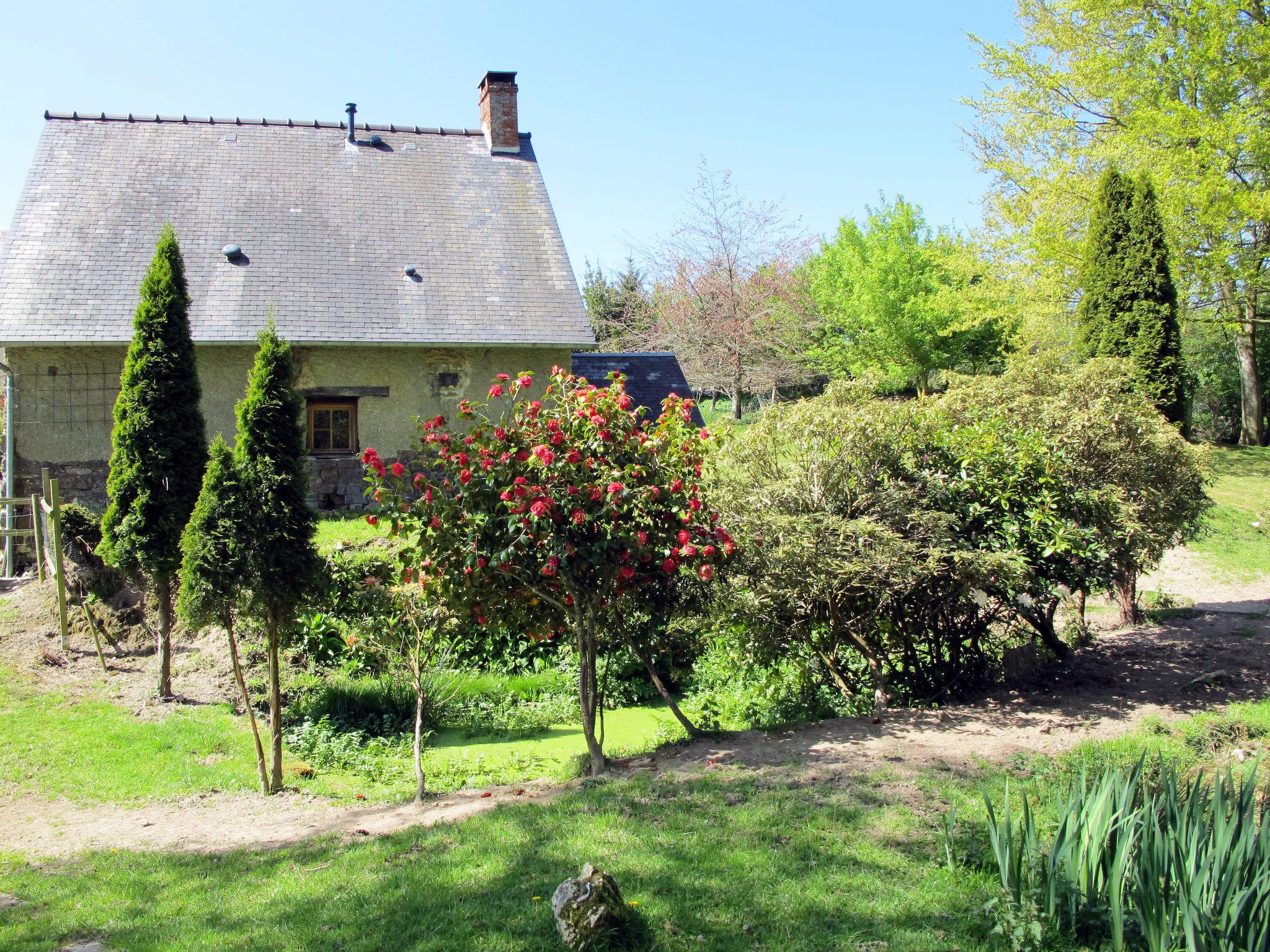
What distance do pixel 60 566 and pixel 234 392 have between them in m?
4.82

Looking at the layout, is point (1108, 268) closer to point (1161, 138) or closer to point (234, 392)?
point (1161, 138)

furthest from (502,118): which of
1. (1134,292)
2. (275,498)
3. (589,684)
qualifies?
(589,684)

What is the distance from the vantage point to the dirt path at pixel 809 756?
19.1 feet

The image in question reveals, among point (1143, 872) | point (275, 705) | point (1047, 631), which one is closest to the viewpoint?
point (1143, 872)

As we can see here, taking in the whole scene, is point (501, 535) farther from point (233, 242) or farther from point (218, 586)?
point (233, 242)

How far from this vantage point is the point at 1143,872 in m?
3.38

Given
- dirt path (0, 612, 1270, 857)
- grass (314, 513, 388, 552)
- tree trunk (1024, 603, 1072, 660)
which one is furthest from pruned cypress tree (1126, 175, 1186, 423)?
grass (314, 513, 388, 552)

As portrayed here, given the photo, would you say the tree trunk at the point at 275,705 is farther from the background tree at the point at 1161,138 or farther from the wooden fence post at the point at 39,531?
the background tree at the point at 1161,138

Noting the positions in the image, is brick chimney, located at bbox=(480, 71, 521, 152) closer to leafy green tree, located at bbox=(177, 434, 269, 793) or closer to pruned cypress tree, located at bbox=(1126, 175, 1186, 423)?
pruned cypress tree, located at bbox=(1126, 175, 1186, 423)

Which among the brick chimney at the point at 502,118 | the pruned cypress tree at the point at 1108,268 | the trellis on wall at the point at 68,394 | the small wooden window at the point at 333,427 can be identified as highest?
the brick chimney at the point at 502,118

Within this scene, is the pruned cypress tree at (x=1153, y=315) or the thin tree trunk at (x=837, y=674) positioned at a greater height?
the pruned cypress tree at (x=1153, y=315)

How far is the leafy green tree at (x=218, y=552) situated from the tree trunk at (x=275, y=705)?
0.27 feet

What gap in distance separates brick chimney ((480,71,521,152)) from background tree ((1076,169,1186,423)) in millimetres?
10428

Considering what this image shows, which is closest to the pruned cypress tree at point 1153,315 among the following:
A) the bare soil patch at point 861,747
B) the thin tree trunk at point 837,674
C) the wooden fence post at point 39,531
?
the bare soil patch at point 861,747
